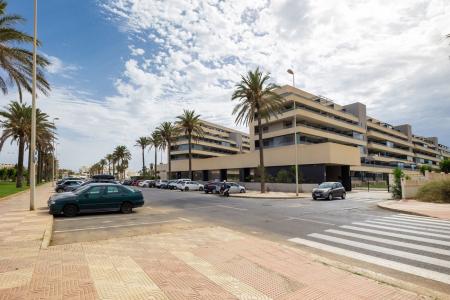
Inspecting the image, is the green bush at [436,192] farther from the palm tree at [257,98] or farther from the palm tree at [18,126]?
the palm tree at [18,126]

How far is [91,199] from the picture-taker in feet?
50.9

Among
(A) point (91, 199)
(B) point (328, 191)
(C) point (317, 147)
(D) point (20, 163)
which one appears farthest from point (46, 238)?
(D) point (20, 163)

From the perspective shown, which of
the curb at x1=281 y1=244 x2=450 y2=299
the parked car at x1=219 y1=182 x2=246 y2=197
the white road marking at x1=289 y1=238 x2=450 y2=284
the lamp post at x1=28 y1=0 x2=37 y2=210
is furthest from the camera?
the parked car at x1=219 y1=182 x2=246 y2=197

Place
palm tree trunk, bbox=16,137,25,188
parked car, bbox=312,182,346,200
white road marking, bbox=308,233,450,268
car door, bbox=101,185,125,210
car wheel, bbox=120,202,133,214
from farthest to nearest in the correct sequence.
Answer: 1. palm tree trunk, bbox=16,137,25,188
2. parked car, bbox=312,182,346,200
3. car wheel, bbox=120,202,133,214
4. car door, bbox=101,185,125,210
5. white road marking, bbox=308,233,450,268

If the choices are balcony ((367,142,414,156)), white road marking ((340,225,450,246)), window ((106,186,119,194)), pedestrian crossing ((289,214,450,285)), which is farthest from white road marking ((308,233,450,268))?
balcony ((367,142,414,156))

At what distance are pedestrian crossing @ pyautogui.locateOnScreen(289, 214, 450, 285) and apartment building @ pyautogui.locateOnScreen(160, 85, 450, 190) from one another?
24.2 m

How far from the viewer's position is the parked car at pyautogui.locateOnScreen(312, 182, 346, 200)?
89.9ft

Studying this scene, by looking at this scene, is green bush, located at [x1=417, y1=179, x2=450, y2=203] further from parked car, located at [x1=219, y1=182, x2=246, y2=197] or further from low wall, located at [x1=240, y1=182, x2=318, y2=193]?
parked car, located at [x1=219, y1=182, x2=246, y2=197]

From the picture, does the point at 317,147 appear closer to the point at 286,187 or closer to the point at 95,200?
the point at 286,187

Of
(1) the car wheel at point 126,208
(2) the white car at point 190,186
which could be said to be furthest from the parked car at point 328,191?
(2) the white car at point 190,186

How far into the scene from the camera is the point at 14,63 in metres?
18.2

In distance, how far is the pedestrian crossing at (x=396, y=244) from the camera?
691cm

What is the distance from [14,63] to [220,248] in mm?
17518

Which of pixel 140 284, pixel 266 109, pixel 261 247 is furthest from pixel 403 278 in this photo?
pixel 266 109
